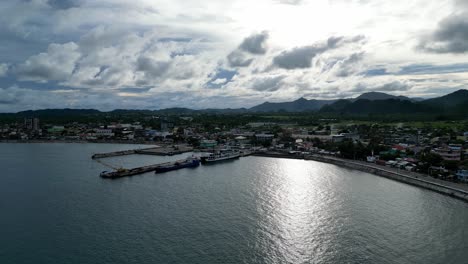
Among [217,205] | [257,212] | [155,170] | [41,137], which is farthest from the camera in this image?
[41,137]

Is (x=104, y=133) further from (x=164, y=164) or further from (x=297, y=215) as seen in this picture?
(x=297, y=215)

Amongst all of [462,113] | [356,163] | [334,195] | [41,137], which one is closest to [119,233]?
[334,195]

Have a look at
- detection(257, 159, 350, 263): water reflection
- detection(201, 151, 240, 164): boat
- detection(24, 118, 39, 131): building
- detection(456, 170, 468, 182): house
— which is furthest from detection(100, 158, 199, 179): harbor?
detection(24, 118, 39, 131): building

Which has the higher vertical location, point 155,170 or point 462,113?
point 462,113

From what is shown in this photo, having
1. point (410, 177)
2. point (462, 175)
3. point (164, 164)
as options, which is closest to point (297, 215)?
point (410, 177)

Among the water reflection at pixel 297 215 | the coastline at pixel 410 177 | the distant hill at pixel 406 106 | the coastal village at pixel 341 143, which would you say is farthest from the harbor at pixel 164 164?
the distant hill at pixel 406 106

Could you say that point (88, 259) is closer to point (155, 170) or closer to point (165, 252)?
point (165, 252)
